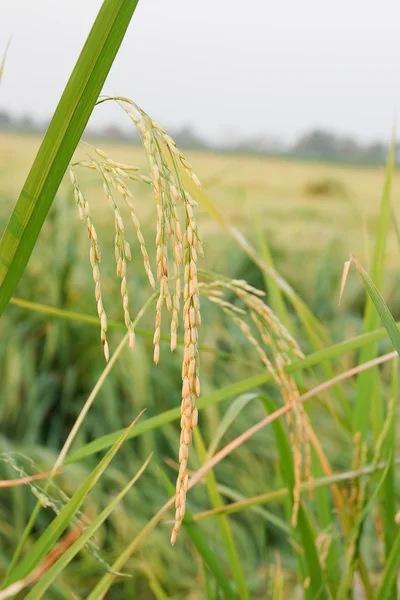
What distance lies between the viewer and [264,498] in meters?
0.53

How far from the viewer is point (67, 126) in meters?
0.28


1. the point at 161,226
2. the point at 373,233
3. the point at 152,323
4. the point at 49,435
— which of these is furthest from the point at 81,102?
the point at 373,233

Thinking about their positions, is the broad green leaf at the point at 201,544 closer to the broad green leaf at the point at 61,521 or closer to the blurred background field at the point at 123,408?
the broad green leaf at the point at 61,521

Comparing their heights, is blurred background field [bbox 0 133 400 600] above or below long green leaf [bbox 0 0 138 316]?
below

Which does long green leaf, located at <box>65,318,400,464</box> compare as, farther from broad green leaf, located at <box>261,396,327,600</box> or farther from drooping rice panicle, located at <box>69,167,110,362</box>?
drooping rice panicle, located at <box>69,167,110,362</box>

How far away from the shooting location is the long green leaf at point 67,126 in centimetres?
27

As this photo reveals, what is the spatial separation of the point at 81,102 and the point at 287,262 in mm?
1831

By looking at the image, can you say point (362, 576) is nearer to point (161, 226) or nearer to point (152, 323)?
point (161, 226)

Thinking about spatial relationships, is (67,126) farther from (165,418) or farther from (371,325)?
(371,325)

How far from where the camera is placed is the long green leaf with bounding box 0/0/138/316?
27 centimetres

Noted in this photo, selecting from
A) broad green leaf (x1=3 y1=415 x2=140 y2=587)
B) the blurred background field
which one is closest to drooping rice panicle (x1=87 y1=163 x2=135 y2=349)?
broad green leaf (x1=3 y1=415 x2=140 y2=587)

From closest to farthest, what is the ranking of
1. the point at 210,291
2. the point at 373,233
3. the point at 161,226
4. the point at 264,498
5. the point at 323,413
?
the point at 161,226, the point at 210,291, the point at 264,498, the point at 323,413, the point at 373,233

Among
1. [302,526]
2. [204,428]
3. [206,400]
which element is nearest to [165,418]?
[206,400]

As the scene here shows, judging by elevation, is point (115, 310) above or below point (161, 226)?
below
